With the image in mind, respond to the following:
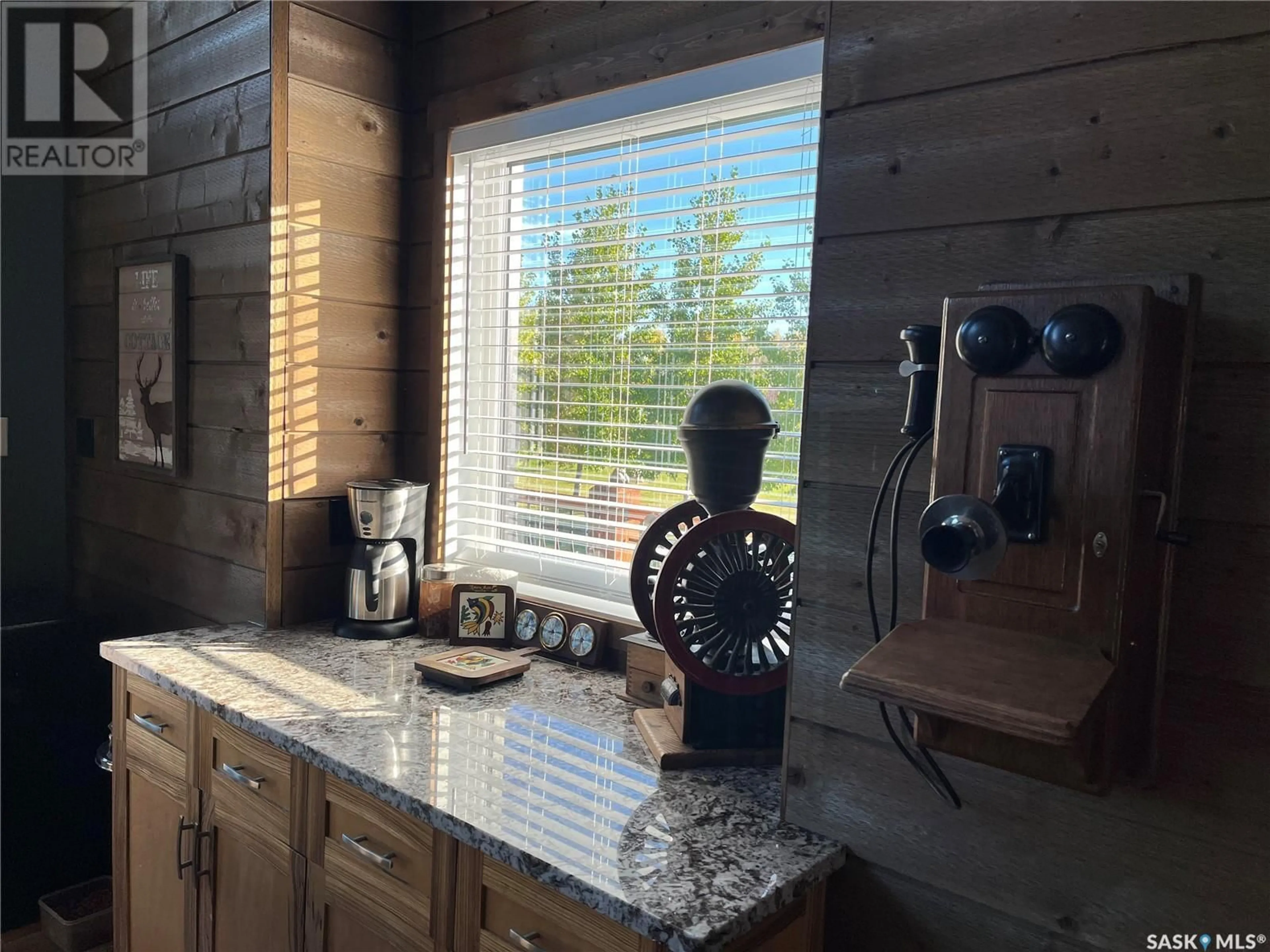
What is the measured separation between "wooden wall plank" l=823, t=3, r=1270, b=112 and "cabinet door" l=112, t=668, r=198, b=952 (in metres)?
1.78

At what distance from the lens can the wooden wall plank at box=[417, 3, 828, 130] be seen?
167 centimetres

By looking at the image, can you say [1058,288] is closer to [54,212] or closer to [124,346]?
[124,346]

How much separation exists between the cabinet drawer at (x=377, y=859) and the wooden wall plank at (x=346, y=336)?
44.1 inches

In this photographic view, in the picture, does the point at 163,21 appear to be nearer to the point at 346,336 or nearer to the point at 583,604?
the point at 346,336

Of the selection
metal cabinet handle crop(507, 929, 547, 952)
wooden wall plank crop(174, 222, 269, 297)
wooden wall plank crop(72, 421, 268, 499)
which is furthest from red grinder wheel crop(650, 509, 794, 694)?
wooden wall plank crop(174, 222, 269, 297)

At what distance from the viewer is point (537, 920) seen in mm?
1249

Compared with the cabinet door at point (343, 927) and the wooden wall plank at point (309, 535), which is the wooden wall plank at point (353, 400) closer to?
the wooden wall plank at point (309, 535)

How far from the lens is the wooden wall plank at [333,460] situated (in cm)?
225

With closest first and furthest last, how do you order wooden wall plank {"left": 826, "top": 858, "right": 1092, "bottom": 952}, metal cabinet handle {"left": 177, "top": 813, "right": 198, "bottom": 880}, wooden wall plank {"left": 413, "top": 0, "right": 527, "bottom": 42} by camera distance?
wooden wall plank {"left": 826, "top": 858, "right": 1092, "bottom": 952}, metal cabinet handle {"left": 177, "top": 813, "right": 198, "bottom": 880}, wooden wall plank {"left": 413, "top": 0, "right": 527, "bottom": 42}

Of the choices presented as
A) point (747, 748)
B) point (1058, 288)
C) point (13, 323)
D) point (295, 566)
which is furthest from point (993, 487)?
point (13, 323)

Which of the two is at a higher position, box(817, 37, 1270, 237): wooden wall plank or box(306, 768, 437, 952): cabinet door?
box(817, 37, 1270, 237): wooden wall plank

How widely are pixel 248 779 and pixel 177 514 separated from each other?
3.59 ft

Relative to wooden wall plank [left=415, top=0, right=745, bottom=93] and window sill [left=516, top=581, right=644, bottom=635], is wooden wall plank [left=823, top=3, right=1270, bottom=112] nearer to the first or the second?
wooden wall plank [left=415, top=0, right=745, bottom=93]

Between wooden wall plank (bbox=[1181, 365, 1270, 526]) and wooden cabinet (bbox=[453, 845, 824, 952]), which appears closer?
wooden wall plank (bbox=[1181, 365, 1270, 526])
